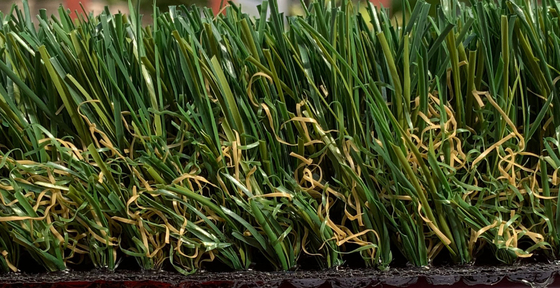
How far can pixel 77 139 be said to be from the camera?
0.42m

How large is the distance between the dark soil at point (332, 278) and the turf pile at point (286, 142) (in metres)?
0.01

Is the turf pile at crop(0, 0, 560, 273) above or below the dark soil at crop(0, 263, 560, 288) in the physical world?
above

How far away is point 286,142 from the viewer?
40 centimetres

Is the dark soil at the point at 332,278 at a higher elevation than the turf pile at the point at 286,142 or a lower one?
lower

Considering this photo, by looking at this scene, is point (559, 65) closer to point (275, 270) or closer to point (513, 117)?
point (513, 117)

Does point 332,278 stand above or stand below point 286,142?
below

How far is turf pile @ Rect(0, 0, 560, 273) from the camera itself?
0.38 meters

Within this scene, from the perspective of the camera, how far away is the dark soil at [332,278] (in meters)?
0.39

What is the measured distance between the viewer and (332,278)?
388 mm

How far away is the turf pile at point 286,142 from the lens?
1.26 ft

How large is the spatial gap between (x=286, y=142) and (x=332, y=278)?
0.13 meters

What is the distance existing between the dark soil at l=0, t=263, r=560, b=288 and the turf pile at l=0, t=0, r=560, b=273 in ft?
0.05

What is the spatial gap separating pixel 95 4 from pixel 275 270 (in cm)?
463

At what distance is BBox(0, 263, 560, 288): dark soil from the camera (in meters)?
0.39
